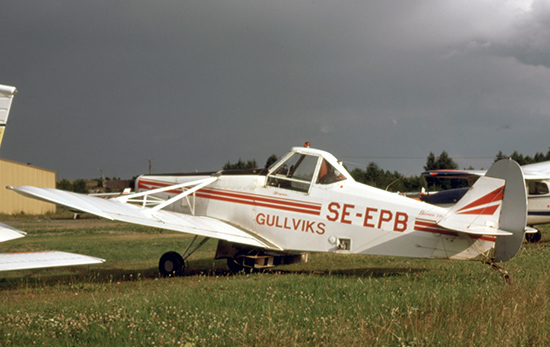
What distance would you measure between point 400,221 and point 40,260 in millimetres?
5839

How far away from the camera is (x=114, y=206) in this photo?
8.46 metres

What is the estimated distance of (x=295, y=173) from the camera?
30.7ft

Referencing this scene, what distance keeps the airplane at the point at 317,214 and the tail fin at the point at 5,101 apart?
1207 mm

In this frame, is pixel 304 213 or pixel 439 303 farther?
pixel 304 213

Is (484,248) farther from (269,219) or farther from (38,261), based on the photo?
(38,261)

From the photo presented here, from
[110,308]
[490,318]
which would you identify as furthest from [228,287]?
[490,318]

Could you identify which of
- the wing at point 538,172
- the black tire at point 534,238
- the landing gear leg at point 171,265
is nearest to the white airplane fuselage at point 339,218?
the landing gear leg at point 171,265

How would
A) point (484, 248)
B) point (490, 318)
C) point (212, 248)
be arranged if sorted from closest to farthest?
point (490, 318), point (484, 248), point (212, 248)

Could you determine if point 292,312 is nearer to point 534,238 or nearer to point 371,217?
point 371,217

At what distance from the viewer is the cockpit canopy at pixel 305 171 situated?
9102mm

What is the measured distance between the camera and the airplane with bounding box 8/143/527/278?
7.85 m

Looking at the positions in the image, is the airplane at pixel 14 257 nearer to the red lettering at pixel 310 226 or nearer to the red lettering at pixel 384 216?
the red lettering at pixel 310 226

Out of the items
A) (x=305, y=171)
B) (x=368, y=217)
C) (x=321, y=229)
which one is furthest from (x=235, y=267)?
(x=368, y=217)

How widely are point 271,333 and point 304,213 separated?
4875mm
